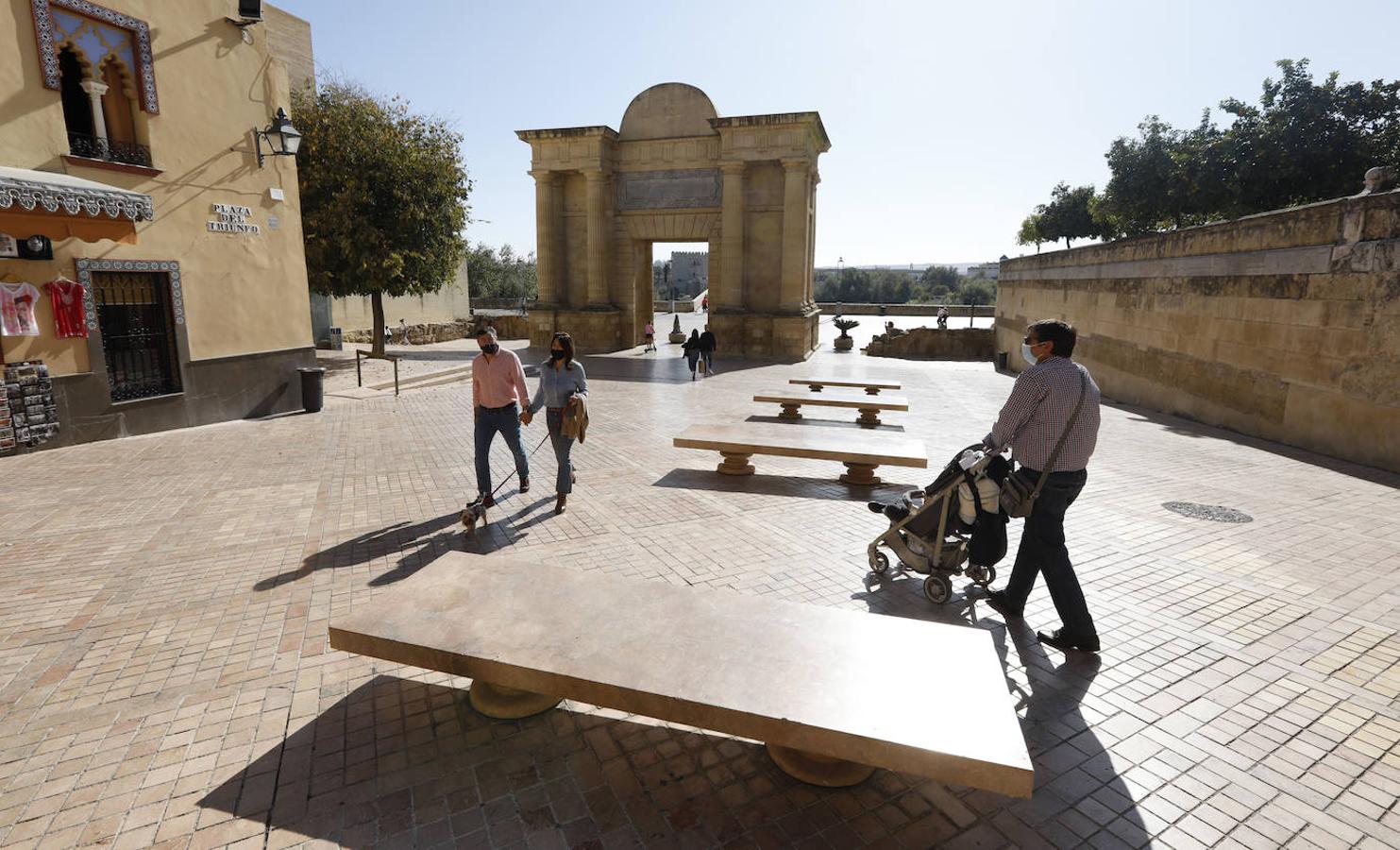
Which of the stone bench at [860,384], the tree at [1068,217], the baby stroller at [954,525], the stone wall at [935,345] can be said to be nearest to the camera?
the baby stroller at [954,525]

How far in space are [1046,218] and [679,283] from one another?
6963 centimetres

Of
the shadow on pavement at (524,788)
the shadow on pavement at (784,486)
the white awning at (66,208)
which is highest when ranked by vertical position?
the white awning at (66,208)

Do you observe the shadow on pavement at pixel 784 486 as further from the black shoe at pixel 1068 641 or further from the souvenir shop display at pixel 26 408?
the souvenir shop display at pixel 26 408

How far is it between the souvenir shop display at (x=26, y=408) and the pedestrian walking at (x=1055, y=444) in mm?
11673

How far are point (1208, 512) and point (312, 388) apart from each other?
545 inches

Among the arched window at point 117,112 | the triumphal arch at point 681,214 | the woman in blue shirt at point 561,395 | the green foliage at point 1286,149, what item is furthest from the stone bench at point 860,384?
the green foliage at point 1286,149

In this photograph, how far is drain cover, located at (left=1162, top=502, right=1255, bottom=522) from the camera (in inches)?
264

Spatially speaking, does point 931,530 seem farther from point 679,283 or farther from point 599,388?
point 679,283

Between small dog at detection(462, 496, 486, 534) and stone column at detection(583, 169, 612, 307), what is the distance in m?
19.9

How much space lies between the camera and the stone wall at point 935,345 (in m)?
28.1

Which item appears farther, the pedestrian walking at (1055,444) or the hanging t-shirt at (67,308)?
the hanging t-shirt at (67,308)

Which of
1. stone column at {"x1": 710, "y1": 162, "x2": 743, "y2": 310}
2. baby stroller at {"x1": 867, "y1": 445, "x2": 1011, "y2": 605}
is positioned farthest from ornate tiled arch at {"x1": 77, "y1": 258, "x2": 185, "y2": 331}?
stone column at {"x1": 710, "y1": 162, "x2": 743, "y2": 310}

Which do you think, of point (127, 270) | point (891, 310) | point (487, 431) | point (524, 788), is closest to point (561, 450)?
point (487, 431)

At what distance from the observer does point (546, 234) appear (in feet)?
84.7
